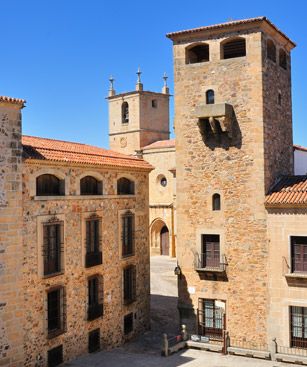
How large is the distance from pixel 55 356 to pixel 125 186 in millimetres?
8873

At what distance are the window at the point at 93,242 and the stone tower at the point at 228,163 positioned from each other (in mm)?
3830

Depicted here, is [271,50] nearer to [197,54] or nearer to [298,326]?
[197,54]

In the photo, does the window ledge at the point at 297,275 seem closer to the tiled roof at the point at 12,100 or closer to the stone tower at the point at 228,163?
the stone tower at the point at 228,163

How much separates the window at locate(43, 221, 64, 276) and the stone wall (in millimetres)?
5927

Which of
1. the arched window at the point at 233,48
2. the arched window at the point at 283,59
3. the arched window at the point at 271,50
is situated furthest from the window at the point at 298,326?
the arched window at the point at 283,59

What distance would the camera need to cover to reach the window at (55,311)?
64.0 feet

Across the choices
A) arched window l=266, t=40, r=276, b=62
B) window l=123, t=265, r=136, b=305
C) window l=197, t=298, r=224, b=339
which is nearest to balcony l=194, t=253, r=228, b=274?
window l=197, t=298, r=224, b=339

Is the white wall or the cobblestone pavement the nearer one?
the cobblestone pavement

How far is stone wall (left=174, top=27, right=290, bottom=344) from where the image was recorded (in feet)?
69.7

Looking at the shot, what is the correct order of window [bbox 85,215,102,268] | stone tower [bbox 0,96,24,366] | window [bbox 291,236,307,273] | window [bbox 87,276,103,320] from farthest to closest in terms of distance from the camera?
window [bbox 87,276,103,320] < window [bbox 85,215,102,268] < window [bbox 291,236,307,273] < stone tower [bbox 0,96,24,366]

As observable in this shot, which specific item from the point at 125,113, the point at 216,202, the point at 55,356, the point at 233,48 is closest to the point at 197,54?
the point at 233,48

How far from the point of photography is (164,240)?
46719mm

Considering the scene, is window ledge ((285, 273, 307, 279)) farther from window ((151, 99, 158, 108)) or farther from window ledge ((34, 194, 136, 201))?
window ((151, 99, 158, 108))

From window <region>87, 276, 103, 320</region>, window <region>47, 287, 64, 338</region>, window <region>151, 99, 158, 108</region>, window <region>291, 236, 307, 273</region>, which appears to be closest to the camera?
window <region>47, 287, 64, 338</region>
